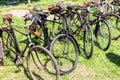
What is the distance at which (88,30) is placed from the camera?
8125 mm

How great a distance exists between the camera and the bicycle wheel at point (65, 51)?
726cm

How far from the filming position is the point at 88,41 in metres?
8.50

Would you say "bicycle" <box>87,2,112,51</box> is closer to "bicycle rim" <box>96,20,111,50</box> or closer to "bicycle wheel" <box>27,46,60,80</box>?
"bicycle rim" <box>96,20,111,50</box>

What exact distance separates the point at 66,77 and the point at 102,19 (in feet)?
7.76

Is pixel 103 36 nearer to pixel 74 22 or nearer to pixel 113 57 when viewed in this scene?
pixel 113 57

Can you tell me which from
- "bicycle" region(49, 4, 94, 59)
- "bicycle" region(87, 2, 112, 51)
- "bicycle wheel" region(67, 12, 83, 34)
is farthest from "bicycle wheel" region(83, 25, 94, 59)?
"bicycle wheel" region(67, 12, 83, 34)

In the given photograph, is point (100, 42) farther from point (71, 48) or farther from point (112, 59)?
point (71, 48)

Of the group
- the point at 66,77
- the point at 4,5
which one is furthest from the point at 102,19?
the point at 4,5

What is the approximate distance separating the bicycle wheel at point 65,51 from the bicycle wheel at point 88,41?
46 centimetres

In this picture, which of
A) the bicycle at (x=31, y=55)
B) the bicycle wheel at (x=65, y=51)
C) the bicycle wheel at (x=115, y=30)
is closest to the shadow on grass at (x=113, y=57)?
the bicycle wheel at (x=65, y=51)

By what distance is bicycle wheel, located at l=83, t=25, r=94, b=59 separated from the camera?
7.97 m

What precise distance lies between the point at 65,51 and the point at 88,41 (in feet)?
2.81

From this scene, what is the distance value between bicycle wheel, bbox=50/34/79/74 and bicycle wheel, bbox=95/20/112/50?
1355mm

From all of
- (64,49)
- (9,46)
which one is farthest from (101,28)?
(9,46)
